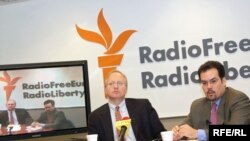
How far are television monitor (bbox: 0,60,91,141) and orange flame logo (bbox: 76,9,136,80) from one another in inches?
14.3

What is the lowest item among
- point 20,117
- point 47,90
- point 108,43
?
point 20,117

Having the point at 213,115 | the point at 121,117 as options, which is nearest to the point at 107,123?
the point at 121,117

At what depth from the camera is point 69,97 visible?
4676 mm

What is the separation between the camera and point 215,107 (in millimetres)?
3121

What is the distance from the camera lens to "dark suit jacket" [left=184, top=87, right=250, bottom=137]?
2.90 m

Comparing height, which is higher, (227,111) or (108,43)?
(108,43)

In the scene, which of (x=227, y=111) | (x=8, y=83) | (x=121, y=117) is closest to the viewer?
(x=227, y=111)

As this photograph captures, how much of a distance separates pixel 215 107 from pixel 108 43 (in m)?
2.18

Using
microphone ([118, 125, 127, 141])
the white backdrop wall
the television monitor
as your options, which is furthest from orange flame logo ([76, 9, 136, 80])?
microphone ([118, 125, 127, 141])

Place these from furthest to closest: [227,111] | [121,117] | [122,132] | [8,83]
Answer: [8,83] → [121,117] → [227,111] → [122,132]

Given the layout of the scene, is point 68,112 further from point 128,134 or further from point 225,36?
point 225,36

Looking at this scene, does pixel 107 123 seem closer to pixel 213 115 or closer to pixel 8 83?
pixel 213 115

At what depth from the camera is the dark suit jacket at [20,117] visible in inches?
176

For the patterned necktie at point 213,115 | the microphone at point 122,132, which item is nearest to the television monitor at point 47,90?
the patterned necktie at point 213,115
